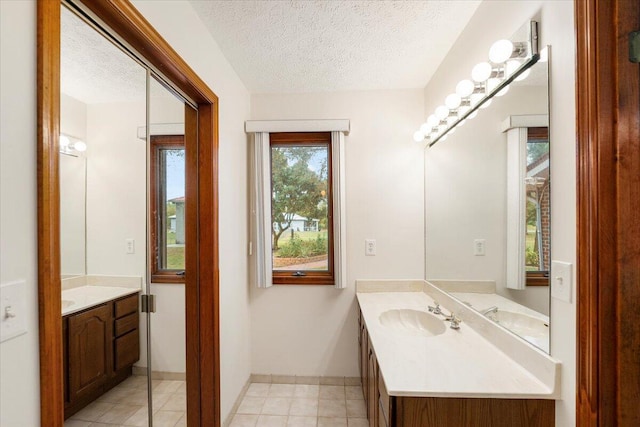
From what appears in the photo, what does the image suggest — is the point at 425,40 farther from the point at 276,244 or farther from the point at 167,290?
the point at 167,290

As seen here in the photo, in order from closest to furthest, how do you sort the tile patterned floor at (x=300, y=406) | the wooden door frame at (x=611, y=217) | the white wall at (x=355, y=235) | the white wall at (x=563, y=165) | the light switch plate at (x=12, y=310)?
the light switch plate at (x=12, y=310) → the wooden door frame at (x=611, y=217) → the white wall at (x=563, y=165) → the tile patterned floor at (x=300, y=406) → the white wall at (x=355, y=235)

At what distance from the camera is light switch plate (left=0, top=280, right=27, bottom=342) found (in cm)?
61

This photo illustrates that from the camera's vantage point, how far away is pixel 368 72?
2.17 meters

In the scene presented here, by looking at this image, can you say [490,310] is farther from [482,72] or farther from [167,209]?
[167,209]

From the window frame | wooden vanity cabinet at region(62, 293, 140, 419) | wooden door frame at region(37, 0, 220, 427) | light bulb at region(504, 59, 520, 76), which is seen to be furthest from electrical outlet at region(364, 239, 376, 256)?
wooden vanity cabinet at region(62, 293, 140, 419)

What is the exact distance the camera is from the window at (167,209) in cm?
138

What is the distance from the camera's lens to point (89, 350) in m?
0.98

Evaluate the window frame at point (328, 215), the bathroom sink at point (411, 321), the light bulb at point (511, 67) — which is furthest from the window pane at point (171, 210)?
the light bulb at point (511, 67)

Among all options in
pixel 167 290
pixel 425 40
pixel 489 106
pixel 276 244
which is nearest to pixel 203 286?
pixel 167 290

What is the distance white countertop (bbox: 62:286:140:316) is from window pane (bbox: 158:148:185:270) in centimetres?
29

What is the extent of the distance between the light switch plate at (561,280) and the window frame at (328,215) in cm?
161

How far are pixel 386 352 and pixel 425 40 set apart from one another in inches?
72.7

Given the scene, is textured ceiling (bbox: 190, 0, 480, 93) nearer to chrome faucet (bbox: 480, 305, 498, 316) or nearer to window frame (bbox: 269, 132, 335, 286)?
window frame (bbox: 269, 132, 335, 286)

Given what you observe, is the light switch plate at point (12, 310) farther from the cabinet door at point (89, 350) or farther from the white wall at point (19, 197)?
the cabinet door at point (89, 350)
